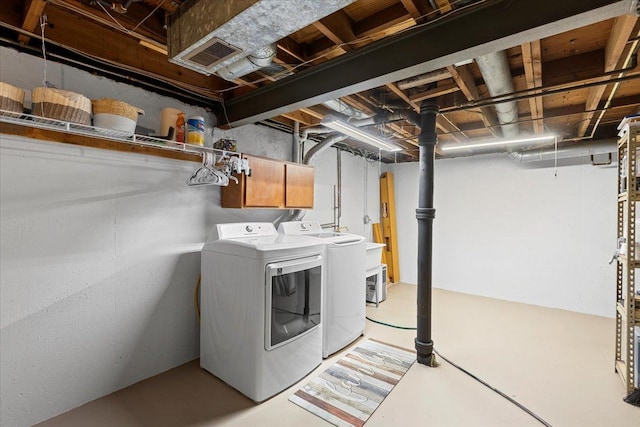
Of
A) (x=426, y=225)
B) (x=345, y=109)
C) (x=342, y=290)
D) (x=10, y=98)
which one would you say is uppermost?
(x=345, y=109)

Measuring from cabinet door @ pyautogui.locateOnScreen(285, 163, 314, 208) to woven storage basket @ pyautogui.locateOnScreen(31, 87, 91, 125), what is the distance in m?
1.93

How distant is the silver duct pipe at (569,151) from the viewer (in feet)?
12.4

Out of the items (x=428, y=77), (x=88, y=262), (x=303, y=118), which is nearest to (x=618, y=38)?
(x=428, y=77)

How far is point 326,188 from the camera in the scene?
4.57 m

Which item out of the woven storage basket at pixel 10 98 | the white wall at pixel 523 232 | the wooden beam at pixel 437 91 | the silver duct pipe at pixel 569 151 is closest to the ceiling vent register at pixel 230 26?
the woven storage basket at pixel 10 98

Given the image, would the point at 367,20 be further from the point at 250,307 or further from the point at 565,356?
the point at 565,356

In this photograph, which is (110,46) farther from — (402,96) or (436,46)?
(402,96)

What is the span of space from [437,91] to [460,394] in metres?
2.67

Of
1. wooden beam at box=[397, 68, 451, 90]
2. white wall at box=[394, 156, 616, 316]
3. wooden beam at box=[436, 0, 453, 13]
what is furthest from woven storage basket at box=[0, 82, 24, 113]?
white wall at box=[394, 156, 616, 316]

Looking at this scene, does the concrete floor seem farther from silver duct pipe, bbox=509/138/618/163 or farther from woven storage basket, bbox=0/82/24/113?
silver duct pipe, bbox=509/138/618/163

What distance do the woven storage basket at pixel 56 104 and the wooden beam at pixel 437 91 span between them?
2677 mm

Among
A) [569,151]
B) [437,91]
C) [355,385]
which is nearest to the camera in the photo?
[355,385]

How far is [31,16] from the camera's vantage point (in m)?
1.69

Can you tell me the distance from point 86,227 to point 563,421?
3.83 meters
